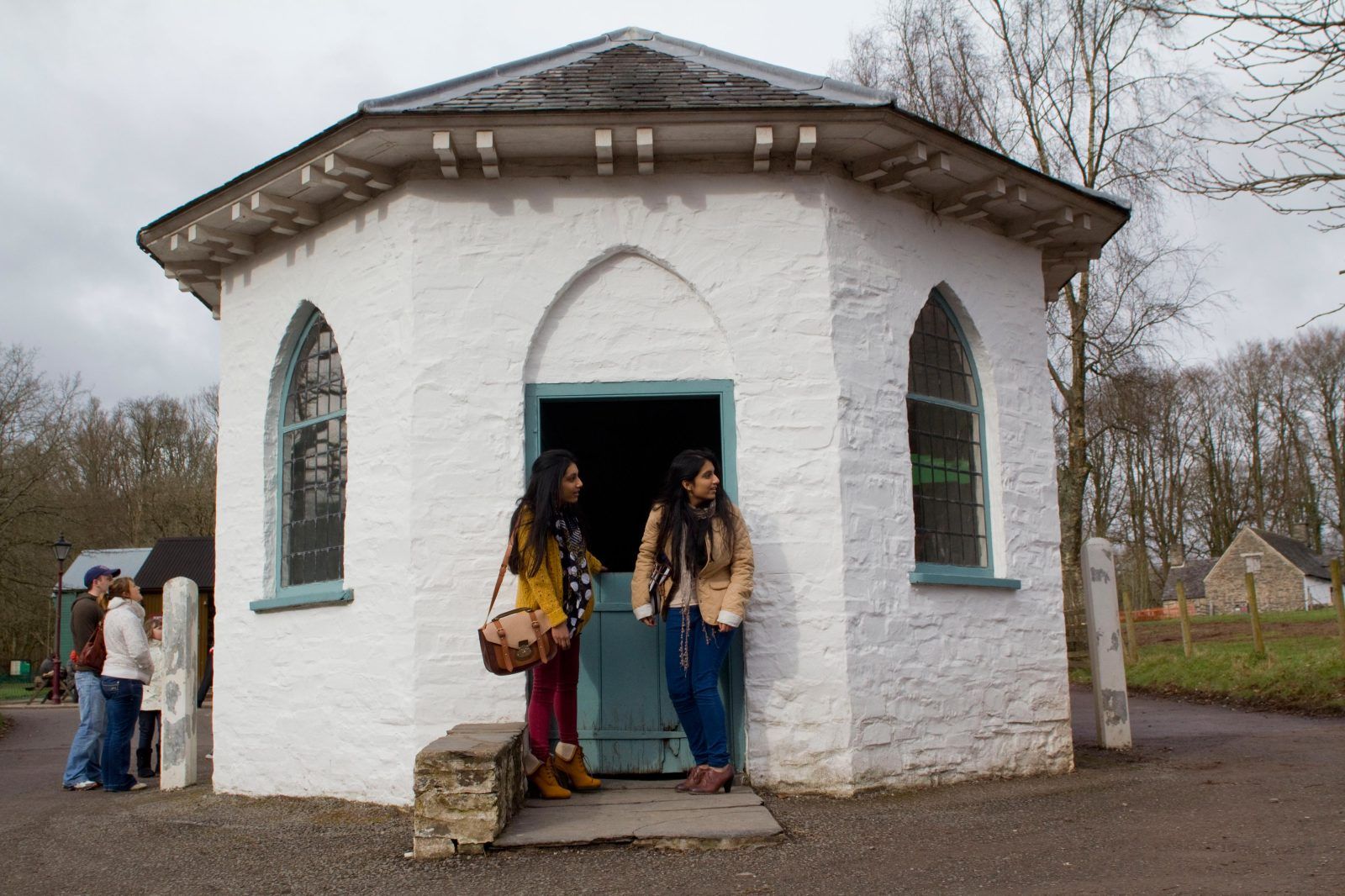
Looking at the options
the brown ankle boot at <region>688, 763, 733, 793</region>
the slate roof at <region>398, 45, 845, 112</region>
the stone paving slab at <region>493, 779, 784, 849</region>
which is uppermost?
the slate roof at <region>398, 45, 845, 112</region>

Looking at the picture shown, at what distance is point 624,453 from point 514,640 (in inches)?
211

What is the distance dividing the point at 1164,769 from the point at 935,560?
6.77 ft

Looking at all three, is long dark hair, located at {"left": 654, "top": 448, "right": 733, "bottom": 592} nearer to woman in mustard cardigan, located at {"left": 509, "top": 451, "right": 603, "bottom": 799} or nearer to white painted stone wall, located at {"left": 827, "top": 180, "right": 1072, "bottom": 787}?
woman in mustard cardigan, located at {"left": 509, "top": 451, "right": 603, "bottom": 799}

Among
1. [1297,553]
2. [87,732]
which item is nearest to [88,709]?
[87,732]

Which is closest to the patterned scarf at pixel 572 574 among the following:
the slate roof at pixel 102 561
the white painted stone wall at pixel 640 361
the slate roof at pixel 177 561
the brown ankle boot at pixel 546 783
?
the white painted stone wall at pixel 640 361

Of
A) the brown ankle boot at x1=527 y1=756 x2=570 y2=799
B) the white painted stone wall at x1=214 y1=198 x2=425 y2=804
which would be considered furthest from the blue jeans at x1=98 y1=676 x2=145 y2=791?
the brown ankle boot at x1=527 y1=756 x2=570 y2=799

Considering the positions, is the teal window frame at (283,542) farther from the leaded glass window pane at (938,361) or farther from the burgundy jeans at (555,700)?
the leaded glass window pane at (938,361)

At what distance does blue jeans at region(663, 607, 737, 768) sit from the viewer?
6941 millimetres

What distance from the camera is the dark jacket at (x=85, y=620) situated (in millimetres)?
9531

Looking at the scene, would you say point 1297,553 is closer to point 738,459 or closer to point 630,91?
point 738,459

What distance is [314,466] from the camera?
8.83 metres

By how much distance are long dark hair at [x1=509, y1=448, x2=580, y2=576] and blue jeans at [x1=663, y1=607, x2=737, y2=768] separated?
0.91 m

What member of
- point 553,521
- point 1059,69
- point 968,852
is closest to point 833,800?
point 968,852

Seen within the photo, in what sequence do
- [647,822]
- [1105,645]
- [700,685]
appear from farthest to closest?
[1105,645] < [700,685] < [647,822]
